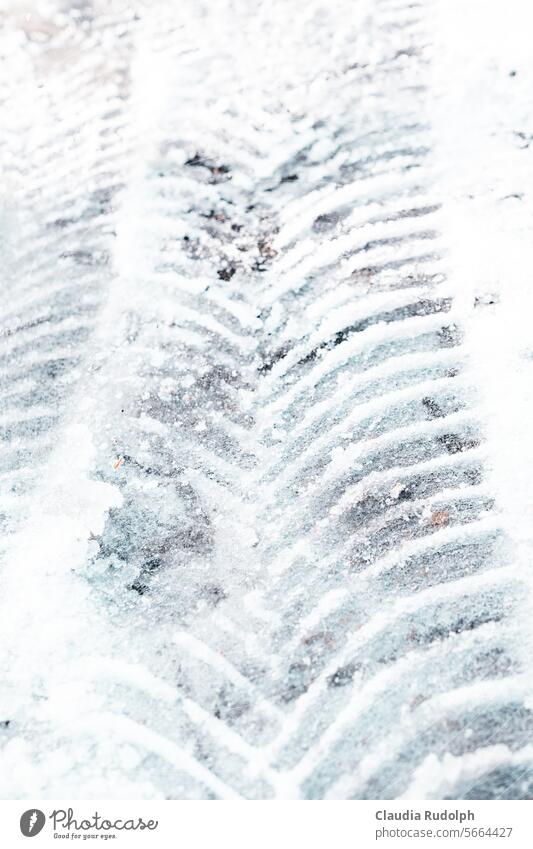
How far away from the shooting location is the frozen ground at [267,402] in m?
1.46

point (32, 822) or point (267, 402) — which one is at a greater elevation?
point (267, 402)

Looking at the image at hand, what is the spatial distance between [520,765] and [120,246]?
1659mm

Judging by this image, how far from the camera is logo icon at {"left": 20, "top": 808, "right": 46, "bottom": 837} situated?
4.65 feet

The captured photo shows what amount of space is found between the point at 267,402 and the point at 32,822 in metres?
1.05

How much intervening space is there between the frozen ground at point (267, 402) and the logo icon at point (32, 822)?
5cm

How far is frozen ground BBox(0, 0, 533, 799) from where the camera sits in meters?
1.46

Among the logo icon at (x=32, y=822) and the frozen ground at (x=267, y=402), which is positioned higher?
the frozen ground at (x=267, y=402)

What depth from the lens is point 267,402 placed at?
1.82 meters

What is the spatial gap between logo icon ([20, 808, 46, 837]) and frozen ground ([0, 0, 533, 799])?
1.9 inches

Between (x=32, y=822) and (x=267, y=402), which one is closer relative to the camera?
(x=32, y=822)

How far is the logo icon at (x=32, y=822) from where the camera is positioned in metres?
1.42

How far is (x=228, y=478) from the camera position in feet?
5.69

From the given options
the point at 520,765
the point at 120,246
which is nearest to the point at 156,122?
the point at 120,246

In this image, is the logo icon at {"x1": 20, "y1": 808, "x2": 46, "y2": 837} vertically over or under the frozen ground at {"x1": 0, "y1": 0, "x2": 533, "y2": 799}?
under
